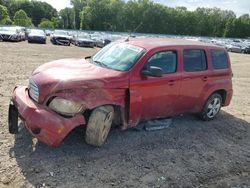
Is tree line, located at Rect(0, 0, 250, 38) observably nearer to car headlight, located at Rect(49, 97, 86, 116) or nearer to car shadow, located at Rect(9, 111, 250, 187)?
car shadow, located at Rect(9, 111, 250, 187)

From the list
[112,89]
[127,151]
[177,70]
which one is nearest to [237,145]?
[177,70]

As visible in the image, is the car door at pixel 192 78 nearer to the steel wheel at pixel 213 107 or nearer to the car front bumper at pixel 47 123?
the steel wheel at pixel 213 107

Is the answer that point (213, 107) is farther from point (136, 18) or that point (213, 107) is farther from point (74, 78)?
point (136, 18)

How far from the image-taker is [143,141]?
571 centimetres

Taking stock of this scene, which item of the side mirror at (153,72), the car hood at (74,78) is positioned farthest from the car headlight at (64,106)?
the side mirror at (153,72)

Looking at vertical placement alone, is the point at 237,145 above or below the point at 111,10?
below

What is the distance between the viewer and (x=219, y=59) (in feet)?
23.7

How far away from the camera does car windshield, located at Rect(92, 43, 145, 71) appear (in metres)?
5.59

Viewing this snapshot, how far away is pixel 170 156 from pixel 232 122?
2733 millimetres

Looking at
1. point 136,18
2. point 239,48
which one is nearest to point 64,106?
point 239,48

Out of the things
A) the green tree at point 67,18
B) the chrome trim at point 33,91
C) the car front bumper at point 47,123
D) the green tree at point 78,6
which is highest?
the green tree at point 78,6

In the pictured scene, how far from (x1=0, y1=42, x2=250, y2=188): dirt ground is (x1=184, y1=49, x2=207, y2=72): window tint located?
1.24 m

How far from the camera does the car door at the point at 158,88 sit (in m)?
5.47

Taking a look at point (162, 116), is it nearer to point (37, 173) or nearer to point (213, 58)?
point (213, 58)
